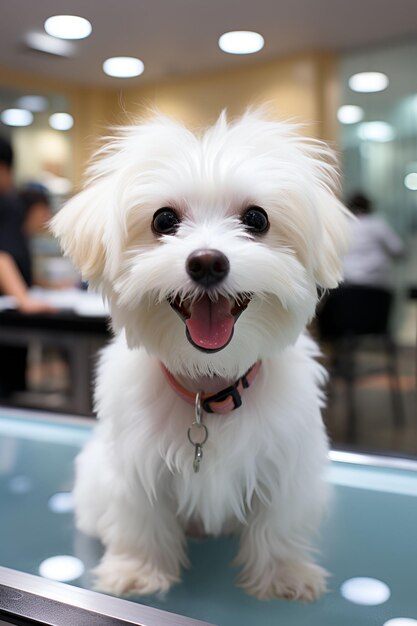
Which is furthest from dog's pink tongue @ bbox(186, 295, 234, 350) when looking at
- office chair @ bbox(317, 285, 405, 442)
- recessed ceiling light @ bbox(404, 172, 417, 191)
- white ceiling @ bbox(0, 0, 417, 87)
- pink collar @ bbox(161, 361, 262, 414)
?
recessed ceiling light @ bbox(404, 172, 417, 191)

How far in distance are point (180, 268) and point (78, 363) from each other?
76.3 inches

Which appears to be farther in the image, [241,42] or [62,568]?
[241,42]

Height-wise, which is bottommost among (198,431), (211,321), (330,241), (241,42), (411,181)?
(198,431)

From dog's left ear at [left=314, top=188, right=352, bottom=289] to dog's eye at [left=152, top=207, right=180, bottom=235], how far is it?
0.17 m

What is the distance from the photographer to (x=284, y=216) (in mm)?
796

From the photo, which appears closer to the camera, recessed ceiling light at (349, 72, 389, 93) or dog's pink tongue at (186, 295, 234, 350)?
dog's pink tongue at (186, 295, 234, 350)

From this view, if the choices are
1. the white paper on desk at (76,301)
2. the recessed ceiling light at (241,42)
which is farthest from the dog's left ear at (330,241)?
the white paper on desk at (76,301)

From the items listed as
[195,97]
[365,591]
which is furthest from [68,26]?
[365,591]

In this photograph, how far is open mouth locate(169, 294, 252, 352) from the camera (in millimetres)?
760

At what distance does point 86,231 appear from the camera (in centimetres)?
84

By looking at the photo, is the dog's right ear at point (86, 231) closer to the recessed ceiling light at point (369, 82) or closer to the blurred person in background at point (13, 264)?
the blurred person in background at point (13, 264)

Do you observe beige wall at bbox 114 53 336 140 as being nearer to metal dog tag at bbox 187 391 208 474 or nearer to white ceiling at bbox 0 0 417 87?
white ceiling at bbox 0 0 417 87

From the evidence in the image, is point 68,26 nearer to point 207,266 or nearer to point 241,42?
point 241,42

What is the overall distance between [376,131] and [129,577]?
4.40 meters
